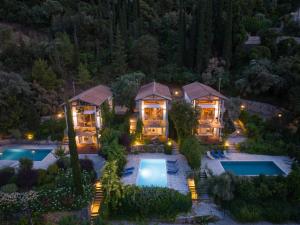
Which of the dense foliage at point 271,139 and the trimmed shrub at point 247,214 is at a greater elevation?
the dense foliage at point 271,139

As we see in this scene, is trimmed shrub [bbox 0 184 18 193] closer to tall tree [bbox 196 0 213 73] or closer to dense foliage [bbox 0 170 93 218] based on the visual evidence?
dense foliage [bbox 0 170 93 218]

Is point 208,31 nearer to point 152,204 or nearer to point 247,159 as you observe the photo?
point 247,159

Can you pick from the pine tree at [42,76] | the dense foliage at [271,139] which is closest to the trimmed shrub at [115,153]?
the dense foliage at [271,139]

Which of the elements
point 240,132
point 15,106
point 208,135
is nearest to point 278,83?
point 240,132

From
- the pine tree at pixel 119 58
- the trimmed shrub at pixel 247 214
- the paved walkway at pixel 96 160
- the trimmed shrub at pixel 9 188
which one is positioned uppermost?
the pine tree at pixel 119 58

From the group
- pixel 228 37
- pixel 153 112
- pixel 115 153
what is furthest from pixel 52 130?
pixel 228 37

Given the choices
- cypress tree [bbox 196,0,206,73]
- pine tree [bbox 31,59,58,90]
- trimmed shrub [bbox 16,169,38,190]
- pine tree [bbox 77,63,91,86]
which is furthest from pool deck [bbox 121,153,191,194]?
cypress tree [bbox 196,0,206,73]

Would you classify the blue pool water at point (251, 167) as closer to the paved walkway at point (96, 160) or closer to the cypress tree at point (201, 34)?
the paved walkway at point (96, 160)
